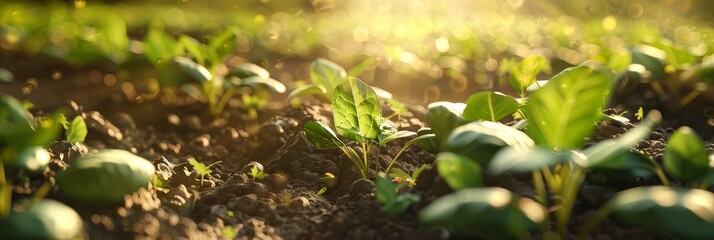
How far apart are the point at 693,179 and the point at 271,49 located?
382cm

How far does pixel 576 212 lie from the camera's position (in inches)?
58.5

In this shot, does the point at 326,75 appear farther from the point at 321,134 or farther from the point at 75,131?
the point at 75,131

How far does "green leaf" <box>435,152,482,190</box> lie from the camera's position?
140cm

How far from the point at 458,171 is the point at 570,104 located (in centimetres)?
32

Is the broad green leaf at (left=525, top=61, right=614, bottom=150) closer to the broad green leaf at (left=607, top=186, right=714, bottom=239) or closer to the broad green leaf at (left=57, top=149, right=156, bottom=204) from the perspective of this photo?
the broad green leaf at (left=607, top=186, right=714, bottom=239)

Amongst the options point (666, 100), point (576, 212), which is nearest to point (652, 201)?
point (576, 212)

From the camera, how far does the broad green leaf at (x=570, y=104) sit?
1465 millimetres

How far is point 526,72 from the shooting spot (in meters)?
2.04

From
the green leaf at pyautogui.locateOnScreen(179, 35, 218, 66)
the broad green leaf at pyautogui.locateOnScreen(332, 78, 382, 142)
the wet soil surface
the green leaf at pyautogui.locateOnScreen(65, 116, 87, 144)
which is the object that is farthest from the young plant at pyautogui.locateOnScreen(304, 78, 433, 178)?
the green leaf at pyautogui.locateOnScreen(179, 35, 218, 66)

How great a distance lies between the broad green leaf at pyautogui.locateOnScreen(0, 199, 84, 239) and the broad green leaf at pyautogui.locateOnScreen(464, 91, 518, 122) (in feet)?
3.68

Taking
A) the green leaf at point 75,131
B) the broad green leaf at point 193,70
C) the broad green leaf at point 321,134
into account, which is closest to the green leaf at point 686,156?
the broad green leaf at point 321,134

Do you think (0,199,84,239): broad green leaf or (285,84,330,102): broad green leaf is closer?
(0,199,84,239): broad green leaf

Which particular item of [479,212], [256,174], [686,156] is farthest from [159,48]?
[686,156]

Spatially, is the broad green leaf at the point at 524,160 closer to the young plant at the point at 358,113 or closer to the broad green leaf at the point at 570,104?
the broad green leaf at the point at 570,104
